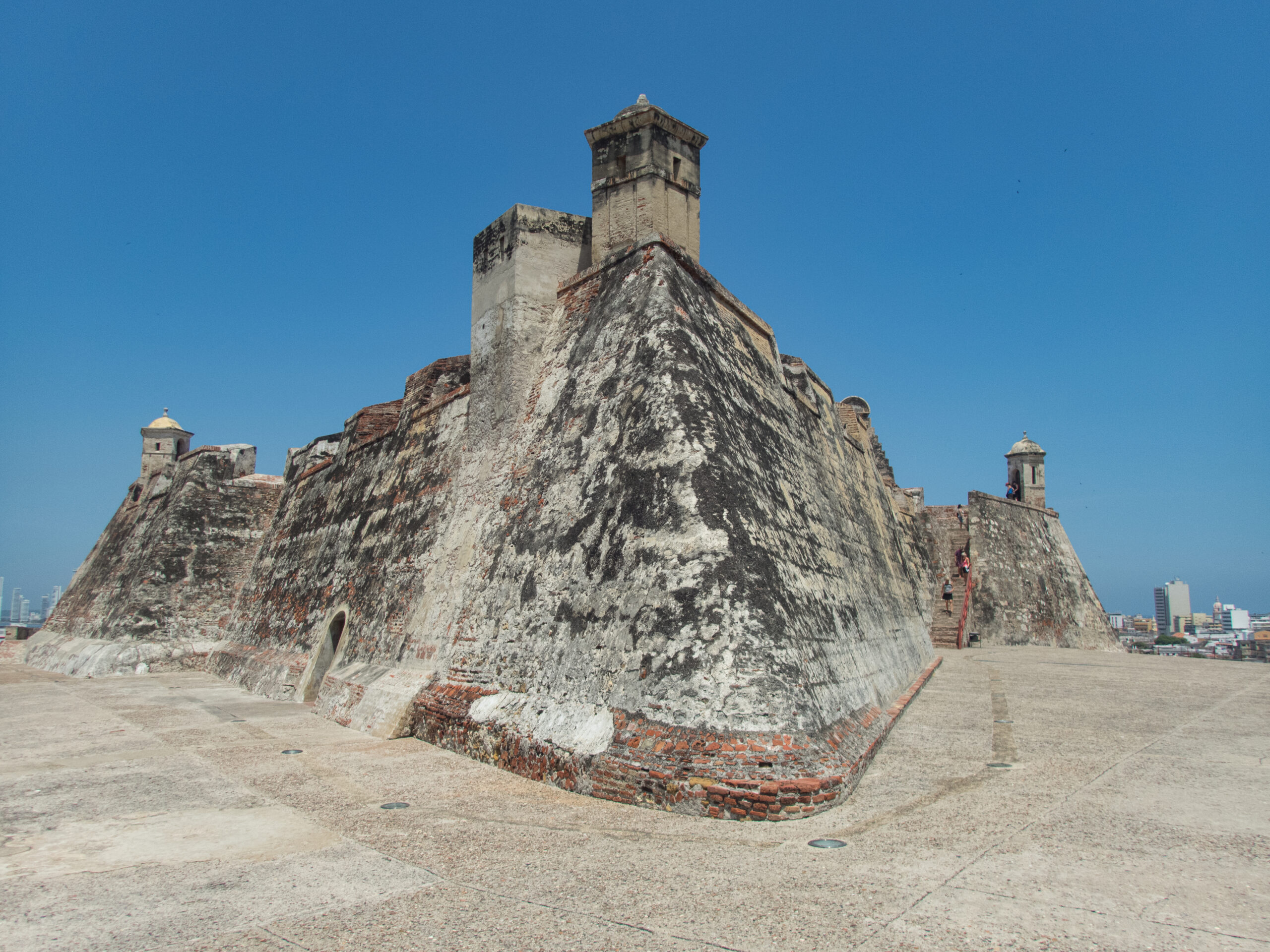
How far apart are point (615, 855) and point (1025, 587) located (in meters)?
24.5

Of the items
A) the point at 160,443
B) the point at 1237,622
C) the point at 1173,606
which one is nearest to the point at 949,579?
the point at 160,443

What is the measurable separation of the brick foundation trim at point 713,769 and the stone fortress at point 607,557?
0.02m

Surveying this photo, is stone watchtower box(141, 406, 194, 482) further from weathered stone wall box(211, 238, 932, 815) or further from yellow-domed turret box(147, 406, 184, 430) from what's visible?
weathered stone wall box(211, 238, 932, 815)

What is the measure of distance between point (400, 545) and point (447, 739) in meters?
3.83

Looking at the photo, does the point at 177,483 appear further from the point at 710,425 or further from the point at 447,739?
the point at 710,425

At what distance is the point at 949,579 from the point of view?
2484cm

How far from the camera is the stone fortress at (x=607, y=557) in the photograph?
5250 mm

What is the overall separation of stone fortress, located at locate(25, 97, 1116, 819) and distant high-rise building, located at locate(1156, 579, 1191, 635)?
136 meters

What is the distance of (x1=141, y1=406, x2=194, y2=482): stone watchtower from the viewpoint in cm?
2611

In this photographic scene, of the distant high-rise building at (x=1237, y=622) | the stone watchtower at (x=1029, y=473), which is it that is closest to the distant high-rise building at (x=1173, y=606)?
the distant high-rise building at (x=1237, y=622)

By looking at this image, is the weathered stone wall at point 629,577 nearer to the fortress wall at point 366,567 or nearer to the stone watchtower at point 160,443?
the fortress wall at point 366,567

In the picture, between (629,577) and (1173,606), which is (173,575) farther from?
(1173,606)

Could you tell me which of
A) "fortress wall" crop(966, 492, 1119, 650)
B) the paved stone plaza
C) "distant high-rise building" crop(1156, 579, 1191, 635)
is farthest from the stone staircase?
"distant high-rise building" crop(1156, 579, 1191, 635)

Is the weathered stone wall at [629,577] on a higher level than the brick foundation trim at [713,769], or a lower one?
higher
